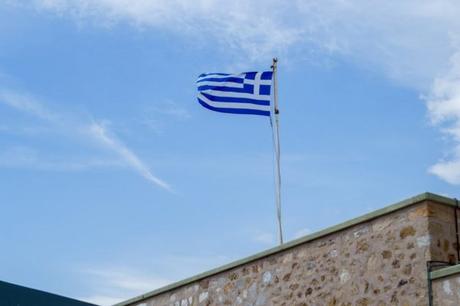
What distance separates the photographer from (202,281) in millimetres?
15867

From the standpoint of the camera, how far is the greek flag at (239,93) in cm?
1791

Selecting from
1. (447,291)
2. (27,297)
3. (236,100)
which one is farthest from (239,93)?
(27,297)

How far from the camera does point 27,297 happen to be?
953 inches

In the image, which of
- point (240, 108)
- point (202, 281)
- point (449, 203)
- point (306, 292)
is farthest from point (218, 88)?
point (449, 203)

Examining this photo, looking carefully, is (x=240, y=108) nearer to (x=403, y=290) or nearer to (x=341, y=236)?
(x=341, y=236)

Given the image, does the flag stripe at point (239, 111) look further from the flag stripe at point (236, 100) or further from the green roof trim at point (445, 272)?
the green roof trim at point (445, 272)

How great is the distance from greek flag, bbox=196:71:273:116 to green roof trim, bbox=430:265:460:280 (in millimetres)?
6995

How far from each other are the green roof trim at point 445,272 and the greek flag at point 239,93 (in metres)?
6.99

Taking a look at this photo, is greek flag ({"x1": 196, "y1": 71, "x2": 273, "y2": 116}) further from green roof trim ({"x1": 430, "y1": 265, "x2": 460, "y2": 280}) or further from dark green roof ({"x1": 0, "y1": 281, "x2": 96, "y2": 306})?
dark green roof ({"x1": 0, "y1": 281, "x2": 96, "y2": 306})

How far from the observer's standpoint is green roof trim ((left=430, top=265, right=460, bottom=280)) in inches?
442

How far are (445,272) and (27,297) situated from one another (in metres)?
15.5

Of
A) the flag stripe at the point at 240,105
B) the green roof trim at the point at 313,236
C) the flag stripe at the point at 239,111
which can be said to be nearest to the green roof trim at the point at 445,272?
the green roof trim at the point at 313,236

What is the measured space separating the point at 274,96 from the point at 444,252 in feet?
23.3

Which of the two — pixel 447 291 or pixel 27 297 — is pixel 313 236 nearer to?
pixel 447 291
